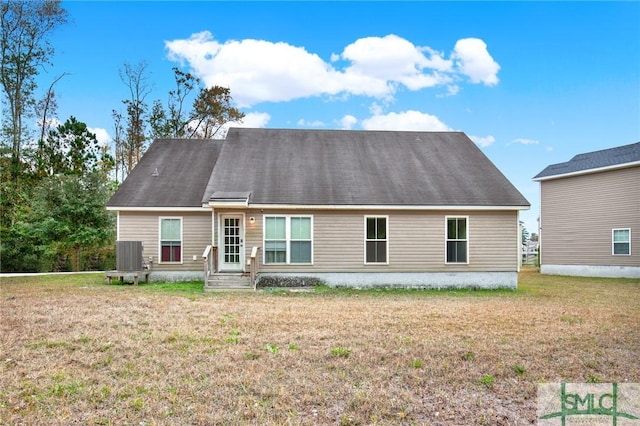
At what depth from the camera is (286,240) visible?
1547 cm

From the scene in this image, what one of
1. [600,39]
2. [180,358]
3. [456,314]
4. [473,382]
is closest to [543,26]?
[600,39]

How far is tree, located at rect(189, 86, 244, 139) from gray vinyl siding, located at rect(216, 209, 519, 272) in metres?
16.0

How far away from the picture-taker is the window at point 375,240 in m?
15.7

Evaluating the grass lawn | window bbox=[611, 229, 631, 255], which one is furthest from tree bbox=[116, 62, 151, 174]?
window bbox=[611, 229, 631, 255]

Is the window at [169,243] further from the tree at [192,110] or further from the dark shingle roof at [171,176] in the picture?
the tree at [192,110]

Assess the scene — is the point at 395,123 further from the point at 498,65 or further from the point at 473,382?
the point at 473,382

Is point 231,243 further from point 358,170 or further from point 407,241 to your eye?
point 407,241

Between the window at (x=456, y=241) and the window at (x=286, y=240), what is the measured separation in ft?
15.4

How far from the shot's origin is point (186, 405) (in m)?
4.80

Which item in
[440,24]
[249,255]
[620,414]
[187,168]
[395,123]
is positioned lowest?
[620,414]

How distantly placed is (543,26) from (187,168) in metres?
14.3

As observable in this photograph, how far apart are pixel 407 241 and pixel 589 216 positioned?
11512 mm

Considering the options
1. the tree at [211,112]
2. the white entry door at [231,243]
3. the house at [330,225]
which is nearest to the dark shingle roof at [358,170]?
the house at [330,225]

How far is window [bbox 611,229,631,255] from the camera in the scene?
20688 millimetres
